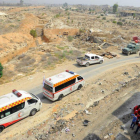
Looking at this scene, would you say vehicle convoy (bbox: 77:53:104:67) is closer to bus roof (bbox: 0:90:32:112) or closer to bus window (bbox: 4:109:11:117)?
bus roof (bbox: 0:90:32:112)

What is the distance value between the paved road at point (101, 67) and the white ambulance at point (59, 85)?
216cm

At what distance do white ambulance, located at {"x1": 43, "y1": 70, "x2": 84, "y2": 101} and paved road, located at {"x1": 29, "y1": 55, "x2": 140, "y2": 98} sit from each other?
7.08 ft

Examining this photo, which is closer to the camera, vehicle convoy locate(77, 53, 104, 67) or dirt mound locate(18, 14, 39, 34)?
vehicle convoy locate(77, 53, 104, 67)

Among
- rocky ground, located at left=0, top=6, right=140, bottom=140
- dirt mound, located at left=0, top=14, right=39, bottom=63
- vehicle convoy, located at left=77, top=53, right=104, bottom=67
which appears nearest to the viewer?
rocky ground, located at left=0, top=6, right=140, bottom=140

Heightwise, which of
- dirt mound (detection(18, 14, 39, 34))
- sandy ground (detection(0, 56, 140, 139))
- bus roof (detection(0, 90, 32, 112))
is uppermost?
dirt mound (detection(18, 14, 39, 34))

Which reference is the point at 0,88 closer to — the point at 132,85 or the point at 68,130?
the point at 68,130

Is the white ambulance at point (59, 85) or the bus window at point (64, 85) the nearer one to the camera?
the white ambulance at point (59, 85)

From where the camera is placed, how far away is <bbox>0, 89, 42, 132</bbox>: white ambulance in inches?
388

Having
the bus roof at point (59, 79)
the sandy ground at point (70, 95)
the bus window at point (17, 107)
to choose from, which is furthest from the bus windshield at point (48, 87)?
the bus window at point (17, 107)

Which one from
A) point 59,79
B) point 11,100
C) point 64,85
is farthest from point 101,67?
point 11,100

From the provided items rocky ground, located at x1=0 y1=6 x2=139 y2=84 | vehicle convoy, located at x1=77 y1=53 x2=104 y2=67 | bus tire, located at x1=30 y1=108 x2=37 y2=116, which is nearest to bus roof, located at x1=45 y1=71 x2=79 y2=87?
bus tire, located at x1=30 y1=108 x2=37 y2=116

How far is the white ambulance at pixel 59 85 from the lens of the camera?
508 inches

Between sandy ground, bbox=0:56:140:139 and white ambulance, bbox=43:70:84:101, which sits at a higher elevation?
white ambulance, bbox=43:70:84:101

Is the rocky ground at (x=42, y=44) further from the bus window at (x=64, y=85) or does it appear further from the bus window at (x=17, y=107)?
the bus window at (x=17, y=107)
